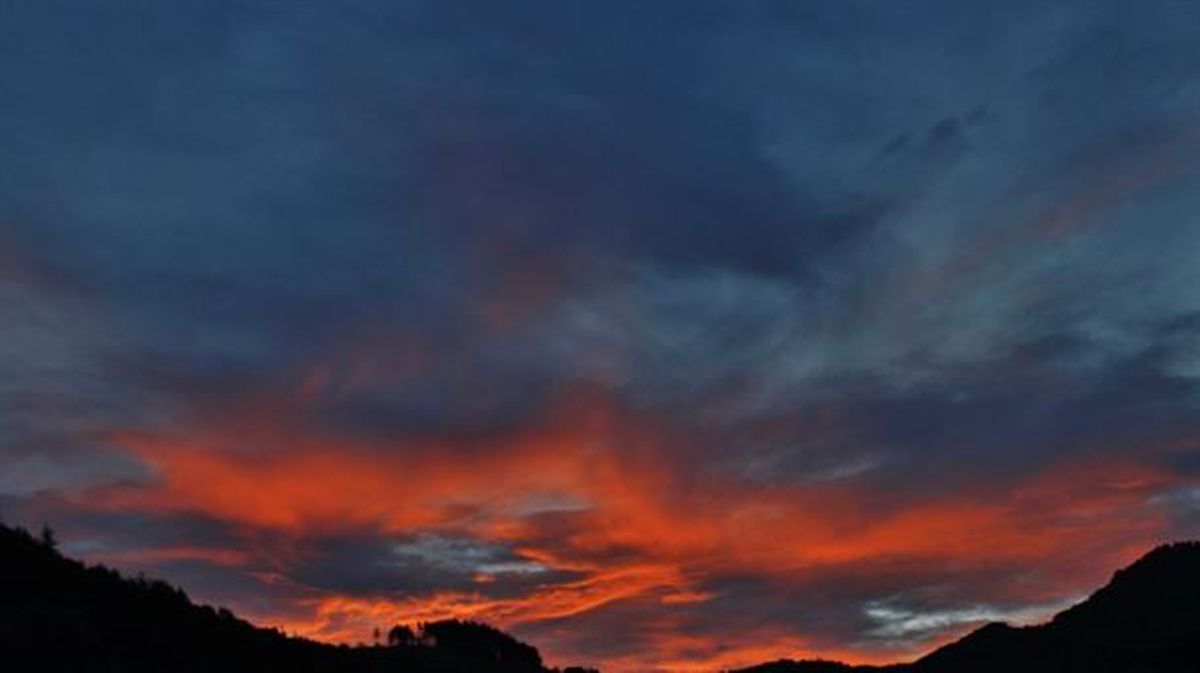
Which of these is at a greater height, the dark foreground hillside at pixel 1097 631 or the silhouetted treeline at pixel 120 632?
the dark foreground hillside at pixel 1097 631

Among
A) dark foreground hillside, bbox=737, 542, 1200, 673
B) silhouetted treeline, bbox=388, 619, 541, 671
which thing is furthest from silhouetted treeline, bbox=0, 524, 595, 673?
dark foreground hillside, bbox=737, 542, 1200, 673

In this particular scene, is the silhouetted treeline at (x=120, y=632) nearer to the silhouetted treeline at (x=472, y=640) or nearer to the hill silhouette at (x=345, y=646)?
the hill silhouette at (x=345, y=646)

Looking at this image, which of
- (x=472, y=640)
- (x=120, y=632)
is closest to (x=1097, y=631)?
(x=472, y=640)

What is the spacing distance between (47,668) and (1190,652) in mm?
75666

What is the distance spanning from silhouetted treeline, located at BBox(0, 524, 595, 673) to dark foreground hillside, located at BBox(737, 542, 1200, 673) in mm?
67562

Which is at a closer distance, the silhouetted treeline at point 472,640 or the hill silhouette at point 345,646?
the hill silhouette at point 345,646

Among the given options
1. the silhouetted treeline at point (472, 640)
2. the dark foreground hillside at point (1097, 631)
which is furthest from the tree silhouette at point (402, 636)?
the dark foreground hillside at point (1097, 631)

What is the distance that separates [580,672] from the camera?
9175 cm

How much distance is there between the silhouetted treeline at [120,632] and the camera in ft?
109

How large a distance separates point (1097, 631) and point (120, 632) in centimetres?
10391

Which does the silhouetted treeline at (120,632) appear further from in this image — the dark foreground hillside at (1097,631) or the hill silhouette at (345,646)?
the dark foreground hillside at (1097,631)

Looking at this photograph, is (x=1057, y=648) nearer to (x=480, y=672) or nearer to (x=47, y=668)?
(x=480, y=672)

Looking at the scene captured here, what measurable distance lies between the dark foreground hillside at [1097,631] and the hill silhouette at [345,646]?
0.19m

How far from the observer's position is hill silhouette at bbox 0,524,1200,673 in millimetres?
35219
